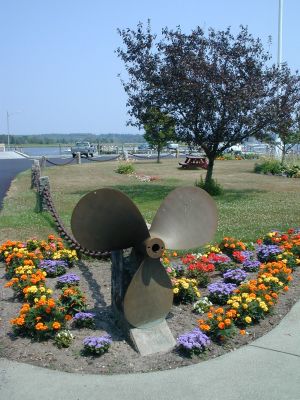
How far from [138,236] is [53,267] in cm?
248

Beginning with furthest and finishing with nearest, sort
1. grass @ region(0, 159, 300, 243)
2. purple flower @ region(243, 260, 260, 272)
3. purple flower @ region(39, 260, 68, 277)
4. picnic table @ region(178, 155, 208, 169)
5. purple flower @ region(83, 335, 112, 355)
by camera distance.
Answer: picnic table @ region(178, 155, 208, 169), grass @ region(0, 159, 300, 243), purple flower @ region(243, 260, 260, 272), purple flower @ region(39, 260, 68, 277), purple flower @ region(83, 335, 112, 355)

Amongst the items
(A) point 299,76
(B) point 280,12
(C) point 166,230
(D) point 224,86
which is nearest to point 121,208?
(C) point 166,230

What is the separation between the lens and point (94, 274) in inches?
269

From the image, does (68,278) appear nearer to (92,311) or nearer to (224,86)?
(92,311)

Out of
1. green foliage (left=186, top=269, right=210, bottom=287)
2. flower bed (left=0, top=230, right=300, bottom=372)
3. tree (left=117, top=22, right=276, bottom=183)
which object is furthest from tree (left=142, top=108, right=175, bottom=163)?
green foliage (left=186, top=269, right=210, bottom=287)

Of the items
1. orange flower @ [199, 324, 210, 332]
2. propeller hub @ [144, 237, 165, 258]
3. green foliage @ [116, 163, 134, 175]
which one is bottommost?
green foliage @ [116, 163, 134, 175]

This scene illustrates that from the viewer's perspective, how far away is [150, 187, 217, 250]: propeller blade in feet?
16.6

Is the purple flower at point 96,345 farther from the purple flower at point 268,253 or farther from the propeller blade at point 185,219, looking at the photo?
the purple flower at point 268,253

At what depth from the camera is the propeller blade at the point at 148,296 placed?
15.1 ft

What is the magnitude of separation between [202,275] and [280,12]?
25.7 m

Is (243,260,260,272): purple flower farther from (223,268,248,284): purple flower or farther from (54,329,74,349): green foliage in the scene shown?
(54,329,74,349): green foliage

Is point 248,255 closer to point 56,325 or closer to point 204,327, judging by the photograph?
point 204,327

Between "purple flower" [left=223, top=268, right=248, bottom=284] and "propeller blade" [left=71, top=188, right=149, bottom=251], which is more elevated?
"propeller blade" [left=71, top=188, right=149, bottom=251]

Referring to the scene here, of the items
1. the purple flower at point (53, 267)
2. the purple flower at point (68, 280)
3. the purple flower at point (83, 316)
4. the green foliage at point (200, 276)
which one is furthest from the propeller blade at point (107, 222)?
the purple flower at point (53, 267)
